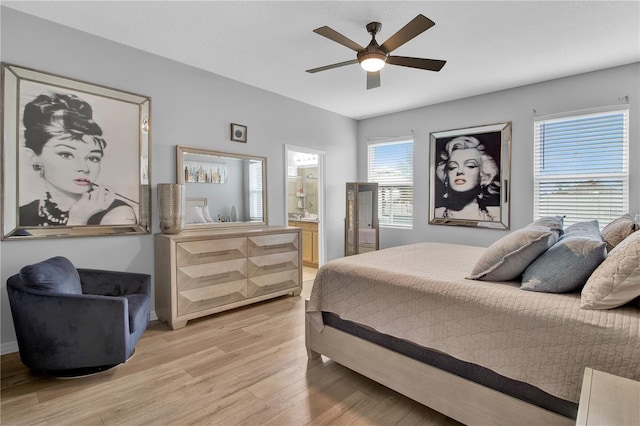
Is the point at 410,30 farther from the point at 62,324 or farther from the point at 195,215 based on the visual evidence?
the point at 62,324

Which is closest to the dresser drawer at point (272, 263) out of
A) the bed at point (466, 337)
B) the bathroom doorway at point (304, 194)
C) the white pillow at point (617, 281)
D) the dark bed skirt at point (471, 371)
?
the bed at point (466, 337)

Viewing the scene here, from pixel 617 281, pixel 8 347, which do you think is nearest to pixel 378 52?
pixel 617 281

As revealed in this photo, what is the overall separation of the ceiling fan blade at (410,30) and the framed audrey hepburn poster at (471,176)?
8.15ft

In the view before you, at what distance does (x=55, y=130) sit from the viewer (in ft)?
8.75

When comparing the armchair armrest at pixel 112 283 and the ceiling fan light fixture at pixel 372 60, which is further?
the armchair armrest at pixel 112 283

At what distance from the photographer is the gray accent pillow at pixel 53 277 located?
209 cm

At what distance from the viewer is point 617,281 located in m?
1.30

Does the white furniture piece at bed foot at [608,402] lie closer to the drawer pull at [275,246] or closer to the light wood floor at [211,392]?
the light wood floor at [211,392]

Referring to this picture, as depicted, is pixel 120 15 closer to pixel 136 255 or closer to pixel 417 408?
pixel 136 255

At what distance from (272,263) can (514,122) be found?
3405 mm

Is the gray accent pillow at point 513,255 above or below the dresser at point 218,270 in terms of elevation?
above

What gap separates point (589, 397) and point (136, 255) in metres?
3.37

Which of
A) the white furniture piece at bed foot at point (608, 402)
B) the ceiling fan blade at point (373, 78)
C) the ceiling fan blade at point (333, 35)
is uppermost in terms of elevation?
the ceiling fan blade at point (333, 35)

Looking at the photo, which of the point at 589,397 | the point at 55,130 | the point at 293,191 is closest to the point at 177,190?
the point at 55,130
